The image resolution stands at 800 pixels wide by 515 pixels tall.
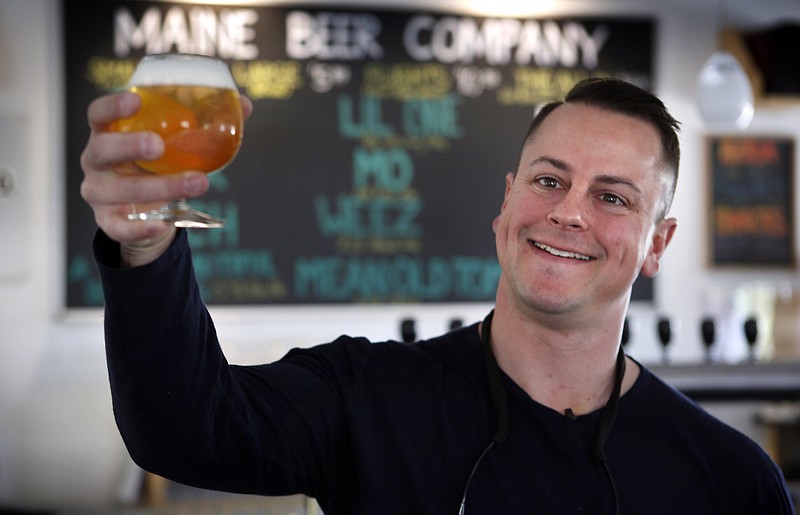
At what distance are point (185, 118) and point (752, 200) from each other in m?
3.67

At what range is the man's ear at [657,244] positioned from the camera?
148cm

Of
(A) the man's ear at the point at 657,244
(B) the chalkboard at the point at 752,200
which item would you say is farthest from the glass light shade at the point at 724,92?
(A) the man's ear at the point at 657,244

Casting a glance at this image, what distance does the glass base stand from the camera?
833 mm

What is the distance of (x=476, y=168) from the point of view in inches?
151

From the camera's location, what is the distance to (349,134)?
12.3 feet

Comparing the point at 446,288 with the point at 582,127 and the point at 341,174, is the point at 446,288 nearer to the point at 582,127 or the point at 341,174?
the point at 341,174

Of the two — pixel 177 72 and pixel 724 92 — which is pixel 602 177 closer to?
pixel 177 72

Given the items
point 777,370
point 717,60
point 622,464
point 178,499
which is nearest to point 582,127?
point 622,464

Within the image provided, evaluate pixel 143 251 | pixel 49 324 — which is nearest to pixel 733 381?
pixel 143 251

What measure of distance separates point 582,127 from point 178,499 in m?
2.34

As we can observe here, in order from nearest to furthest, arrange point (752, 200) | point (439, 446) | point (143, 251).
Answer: point (143, 251) → point (439, 446) → point (752, 200)

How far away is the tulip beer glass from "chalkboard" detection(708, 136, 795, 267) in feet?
11.4

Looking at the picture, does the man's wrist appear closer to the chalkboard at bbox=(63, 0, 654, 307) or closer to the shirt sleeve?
the shirt sleeve

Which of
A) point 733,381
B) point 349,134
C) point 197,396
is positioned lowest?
point 733,381
